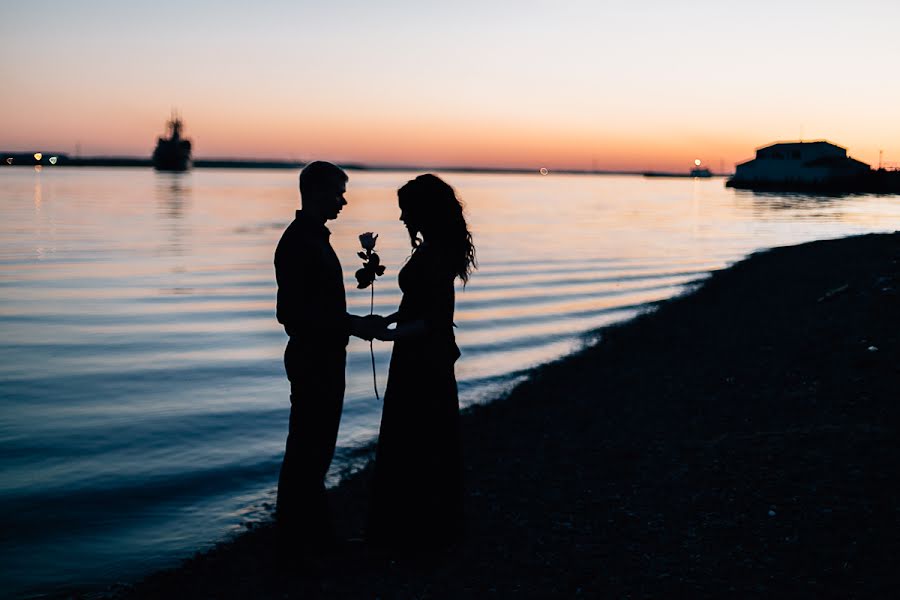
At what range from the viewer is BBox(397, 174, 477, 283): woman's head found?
15.3 feet

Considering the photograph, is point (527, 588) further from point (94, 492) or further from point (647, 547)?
point (94, 492)

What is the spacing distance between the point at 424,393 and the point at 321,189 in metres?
→ 1.48

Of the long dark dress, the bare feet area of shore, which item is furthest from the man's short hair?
the bare feet area of shore

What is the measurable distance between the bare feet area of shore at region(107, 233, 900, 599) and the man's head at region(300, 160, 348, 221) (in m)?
2.40

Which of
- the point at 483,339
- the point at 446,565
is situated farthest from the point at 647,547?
the point at 483,339

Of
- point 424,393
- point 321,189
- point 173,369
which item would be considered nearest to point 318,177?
point 321,189

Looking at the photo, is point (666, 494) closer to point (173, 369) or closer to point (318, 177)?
point (318, 177)

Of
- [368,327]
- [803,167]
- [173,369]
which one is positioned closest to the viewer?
[368,327]

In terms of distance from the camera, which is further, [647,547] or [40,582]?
[40,582]

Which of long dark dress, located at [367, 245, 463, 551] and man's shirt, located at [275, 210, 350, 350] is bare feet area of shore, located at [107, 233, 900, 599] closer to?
long dark dress, located at [367, 245, 463, 551]

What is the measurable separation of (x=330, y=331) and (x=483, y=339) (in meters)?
10.1

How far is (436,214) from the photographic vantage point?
468cm

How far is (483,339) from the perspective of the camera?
47.8ft

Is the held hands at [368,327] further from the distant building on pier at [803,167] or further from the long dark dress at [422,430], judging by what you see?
the distant building on pier at [803,167]
